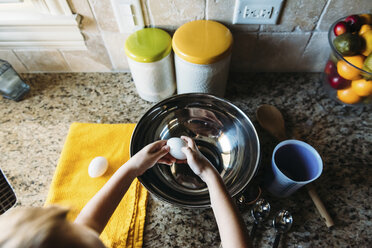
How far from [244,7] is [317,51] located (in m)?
0.32

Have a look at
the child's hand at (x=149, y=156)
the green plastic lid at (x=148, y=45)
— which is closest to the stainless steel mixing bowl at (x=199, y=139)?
the child's hand at (x=149, y=156)

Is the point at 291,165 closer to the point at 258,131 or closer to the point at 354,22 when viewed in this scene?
the point at 258,131

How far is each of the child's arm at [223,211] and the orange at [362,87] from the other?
1.56 ft

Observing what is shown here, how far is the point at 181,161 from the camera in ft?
2.15

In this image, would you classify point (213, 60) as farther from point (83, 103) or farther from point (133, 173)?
point (83, 103)

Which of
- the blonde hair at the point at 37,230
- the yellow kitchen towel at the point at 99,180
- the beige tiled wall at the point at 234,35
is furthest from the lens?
the beige tiled wall at the point at 234,35

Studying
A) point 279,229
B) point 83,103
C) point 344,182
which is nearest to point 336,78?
point 344,182

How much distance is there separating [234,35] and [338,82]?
0.35 m

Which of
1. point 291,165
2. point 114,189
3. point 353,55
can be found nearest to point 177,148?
point 114,189

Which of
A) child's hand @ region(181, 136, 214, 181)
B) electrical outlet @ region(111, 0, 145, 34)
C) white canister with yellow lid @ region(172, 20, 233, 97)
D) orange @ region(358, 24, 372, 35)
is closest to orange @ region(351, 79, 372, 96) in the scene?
orange @ region(358, 24, 372, 35)

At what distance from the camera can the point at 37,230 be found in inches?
13.5

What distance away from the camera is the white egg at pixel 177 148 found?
23.5 inches

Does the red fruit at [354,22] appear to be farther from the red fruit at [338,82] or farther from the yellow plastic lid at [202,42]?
the yellow plastic lid at [202,42]

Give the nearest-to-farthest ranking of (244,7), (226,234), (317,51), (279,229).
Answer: (226,234) < (279,229) < (244,7) < (317,51)
